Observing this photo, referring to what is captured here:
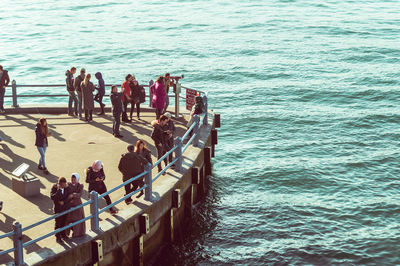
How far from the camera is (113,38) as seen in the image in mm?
60438

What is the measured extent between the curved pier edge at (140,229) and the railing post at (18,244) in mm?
300

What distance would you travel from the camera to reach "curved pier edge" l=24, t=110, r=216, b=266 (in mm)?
12234

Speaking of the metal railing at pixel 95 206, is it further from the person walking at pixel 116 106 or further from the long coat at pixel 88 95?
the long coat at pixel 88 95

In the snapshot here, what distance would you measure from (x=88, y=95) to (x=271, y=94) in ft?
66.7

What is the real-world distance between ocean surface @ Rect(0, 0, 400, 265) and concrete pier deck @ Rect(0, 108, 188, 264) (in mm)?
3164

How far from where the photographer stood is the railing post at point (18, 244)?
1088 cm

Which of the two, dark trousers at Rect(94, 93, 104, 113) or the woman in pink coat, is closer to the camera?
the woman in pink coat

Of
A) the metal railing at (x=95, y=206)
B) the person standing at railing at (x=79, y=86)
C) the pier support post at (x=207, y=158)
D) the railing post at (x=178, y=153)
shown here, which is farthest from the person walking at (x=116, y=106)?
the railing post at (x=178, y=153)

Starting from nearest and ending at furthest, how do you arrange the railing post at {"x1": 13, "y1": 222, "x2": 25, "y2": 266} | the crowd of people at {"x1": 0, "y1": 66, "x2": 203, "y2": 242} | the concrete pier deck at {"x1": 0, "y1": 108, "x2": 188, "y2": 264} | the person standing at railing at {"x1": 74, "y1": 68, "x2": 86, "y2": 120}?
the railing post at {"x1": 13, "y1": 222, "x2": 25, "y2": 266}
the crowd of people at {"x1": 0, "y1": 66, "x2": 203, "y2": 242}
the concrete pier deck at {"x1": 0, "y1": 108, "x2": 188, "y2": 264}
the person standing at railing at {"x1": 74, "y1": 68, "x2": 86, "y2": 120}

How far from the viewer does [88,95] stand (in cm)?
2100

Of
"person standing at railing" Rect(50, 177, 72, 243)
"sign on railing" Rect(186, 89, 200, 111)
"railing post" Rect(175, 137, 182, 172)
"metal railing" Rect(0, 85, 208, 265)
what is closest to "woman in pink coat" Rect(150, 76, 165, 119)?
"metal railing" Rect(0, 85, 208, 265)

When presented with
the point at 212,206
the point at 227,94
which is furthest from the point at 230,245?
the point at 227,94

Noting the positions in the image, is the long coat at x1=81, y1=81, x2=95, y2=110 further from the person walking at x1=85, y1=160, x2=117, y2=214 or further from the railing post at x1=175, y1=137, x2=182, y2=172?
the person walking at x1=85, y1=160, x2=117, y2=214

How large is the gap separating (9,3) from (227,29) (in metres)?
39.5
